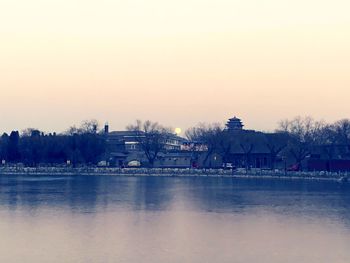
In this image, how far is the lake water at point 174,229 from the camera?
2178cm

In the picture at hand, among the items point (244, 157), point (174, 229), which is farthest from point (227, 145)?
point (174, 229)

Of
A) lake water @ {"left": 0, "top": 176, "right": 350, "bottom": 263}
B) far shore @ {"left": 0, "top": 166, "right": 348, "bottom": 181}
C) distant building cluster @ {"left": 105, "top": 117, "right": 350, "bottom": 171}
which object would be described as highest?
distant building cluster @ {"left": 105, "top": 117, "right": 350, "bottom": 171}

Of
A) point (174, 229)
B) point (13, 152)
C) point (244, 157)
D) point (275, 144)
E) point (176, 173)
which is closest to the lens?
Result: point (174, 229)

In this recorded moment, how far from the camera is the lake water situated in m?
21.8

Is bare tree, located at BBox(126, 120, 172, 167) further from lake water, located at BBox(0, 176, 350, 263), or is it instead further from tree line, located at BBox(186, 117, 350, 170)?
lake water, located at BBox(0, 176, 350, 263)

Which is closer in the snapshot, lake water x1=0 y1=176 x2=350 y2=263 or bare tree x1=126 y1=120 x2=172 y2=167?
lake water x1=0 y1=176 x2=350 y2=263

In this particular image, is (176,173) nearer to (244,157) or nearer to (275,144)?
(275,144)

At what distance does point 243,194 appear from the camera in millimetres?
49375

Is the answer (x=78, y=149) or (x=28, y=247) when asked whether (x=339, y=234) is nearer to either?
(x=28, y=247)

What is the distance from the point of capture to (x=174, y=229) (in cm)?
2805

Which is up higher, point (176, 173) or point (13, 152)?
point (13, 152)

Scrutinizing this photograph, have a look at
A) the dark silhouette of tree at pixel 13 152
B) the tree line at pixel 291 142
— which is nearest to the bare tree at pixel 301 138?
the tree line at pixel 291 142

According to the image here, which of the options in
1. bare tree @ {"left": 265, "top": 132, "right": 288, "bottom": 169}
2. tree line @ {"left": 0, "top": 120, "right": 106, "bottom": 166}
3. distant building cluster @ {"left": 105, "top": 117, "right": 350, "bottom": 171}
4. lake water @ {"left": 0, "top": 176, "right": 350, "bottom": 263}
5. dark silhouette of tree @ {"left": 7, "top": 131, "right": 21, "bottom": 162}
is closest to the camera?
lake water @ {"left": 0, "top": 176, "right": 350, "bottom": 263}

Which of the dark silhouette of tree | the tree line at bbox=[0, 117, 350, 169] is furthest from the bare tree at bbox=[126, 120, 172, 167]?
the dark silhouette of tree
